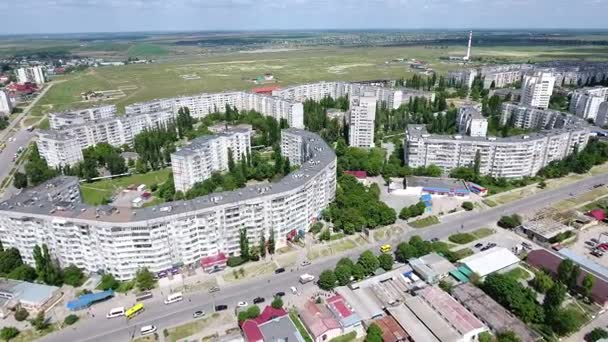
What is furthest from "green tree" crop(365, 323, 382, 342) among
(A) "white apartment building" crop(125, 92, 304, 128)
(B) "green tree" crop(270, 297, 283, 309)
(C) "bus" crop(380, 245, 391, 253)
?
(A) "white apartment building" crop(125, 92, 304, 128)

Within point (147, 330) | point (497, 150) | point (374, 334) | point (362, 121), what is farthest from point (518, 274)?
point (362, 121)

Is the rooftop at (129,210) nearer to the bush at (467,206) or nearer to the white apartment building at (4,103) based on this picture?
the bush at (467,206)

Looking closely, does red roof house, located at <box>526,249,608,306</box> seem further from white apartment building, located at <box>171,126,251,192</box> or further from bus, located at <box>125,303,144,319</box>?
white apartment building, located at <box>171,126,251,192</box>

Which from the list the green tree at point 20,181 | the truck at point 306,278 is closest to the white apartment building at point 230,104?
the green tree at point 20,181

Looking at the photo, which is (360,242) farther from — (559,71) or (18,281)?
(559,71)

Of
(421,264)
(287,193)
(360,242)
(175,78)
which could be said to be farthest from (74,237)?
(175,78)

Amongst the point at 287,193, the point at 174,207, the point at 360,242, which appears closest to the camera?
the point at 174,207
